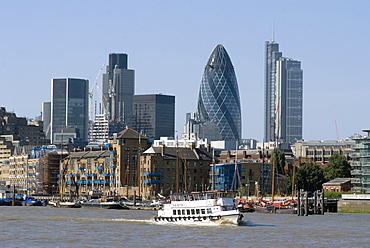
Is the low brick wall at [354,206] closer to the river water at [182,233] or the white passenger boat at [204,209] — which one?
the river water at [182,233]

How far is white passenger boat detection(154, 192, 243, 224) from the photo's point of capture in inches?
4899

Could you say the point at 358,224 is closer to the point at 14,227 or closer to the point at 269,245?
the point at 269,245

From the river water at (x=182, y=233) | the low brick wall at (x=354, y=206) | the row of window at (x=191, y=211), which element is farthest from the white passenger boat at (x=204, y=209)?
the low brick wall at (x=354, y=206)

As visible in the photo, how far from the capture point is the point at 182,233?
112062 millimetres

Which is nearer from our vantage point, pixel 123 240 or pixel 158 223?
pixel 123 240

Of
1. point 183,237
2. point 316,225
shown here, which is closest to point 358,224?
point 316,225

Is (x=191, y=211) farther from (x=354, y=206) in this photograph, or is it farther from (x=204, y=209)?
(x=354, y=206)

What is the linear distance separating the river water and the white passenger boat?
1.40 m

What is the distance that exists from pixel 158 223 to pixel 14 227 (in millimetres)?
19997

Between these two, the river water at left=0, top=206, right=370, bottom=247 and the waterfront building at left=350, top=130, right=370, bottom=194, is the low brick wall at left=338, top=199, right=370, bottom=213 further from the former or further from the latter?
the river water at left=0, top=206, right=370, bottom=247

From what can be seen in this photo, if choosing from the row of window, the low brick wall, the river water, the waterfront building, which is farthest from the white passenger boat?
the waterfront building

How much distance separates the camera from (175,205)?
132000 mm

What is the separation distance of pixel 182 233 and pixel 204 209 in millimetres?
15290

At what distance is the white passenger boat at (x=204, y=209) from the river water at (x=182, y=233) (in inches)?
55.0
